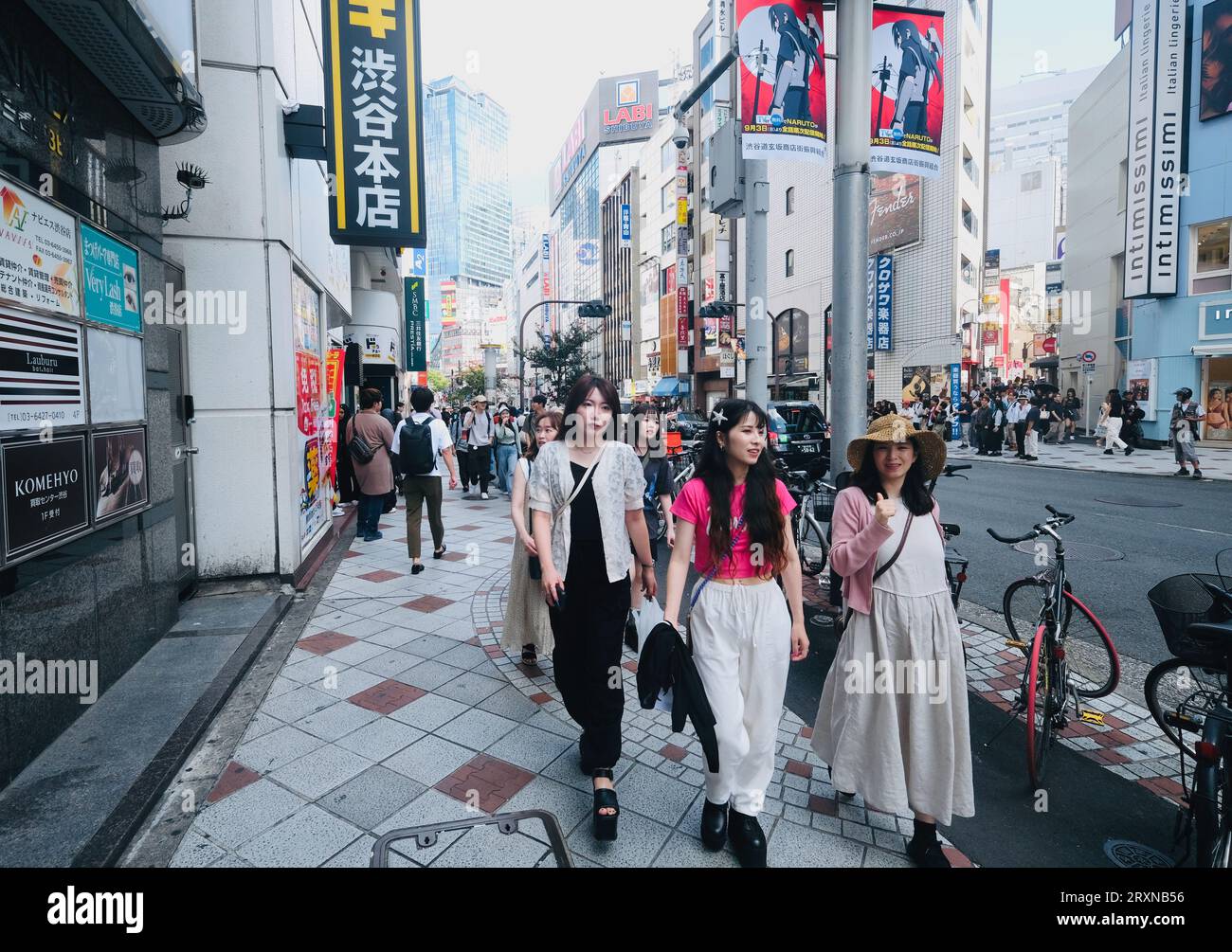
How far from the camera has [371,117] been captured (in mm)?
8289

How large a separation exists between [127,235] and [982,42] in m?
34.6

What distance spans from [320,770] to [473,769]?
74 cm

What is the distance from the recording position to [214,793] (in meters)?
3.26

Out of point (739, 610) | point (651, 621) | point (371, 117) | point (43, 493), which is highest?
point (371, 117)

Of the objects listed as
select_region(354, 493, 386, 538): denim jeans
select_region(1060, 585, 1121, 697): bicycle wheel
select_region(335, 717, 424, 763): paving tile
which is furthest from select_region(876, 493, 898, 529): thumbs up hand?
select_region(354, 493, 386, 538): denim jeans

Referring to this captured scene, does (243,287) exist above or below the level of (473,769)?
above

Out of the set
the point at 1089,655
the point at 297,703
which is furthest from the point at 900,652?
the point at 297,703

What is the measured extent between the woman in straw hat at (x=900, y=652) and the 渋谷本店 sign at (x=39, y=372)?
3818mm

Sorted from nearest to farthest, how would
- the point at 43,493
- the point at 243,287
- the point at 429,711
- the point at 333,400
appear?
the point at 43,493
the point at 429,711
the point at 243,287
the point at 333,400

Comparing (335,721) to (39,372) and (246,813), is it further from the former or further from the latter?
Result: (39,372)

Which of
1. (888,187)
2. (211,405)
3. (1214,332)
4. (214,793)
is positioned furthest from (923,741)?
(888,187)

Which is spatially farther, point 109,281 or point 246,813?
point 109,281

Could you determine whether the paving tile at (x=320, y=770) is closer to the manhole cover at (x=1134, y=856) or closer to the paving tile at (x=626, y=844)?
the paving tile at (x=626, y=844)

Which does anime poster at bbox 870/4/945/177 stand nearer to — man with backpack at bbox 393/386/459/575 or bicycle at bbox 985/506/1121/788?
bicycle at bbox 985/506/1121/788
